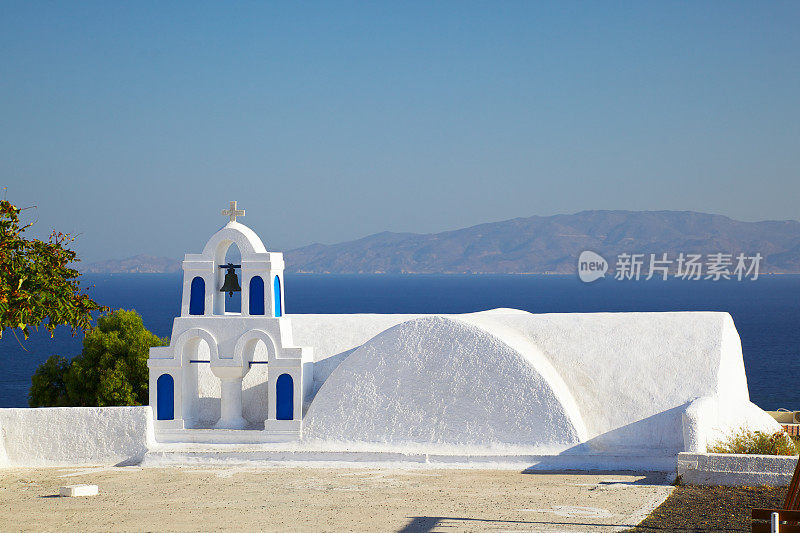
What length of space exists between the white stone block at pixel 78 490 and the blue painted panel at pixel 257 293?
4897 mm

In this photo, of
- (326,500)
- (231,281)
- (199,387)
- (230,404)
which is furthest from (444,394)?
(199,387)

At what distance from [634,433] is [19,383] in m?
54.0

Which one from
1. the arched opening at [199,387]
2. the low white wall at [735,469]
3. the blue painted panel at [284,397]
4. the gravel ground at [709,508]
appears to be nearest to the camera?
Answer: the gravel ground at [709,508]

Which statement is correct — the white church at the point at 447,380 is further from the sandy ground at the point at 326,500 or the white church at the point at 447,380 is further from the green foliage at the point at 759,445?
Result: the sandy ground at the point at 326,500

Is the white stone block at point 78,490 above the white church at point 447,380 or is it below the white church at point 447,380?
below

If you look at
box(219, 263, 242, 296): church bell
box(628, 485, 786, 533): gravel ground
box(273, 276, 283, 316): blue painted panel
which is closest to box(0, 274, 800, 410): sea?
box(219, 263, 242, 296): church bell

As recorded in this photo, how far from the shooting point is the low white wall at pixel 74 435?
18109 mm

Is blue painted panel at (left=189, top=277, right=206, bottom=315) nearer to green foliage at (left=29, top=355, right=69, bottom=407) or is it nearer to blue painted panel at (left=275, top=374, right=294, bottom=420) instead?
blue painted panel at (left=275, top=374, right=294, bottom=420)

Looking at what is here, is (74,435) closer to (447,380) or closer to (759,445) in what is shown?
(447,380)

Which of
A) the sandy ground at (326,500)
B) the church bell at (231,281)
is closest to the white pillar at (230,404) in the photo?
the sandy ground at (326,500)

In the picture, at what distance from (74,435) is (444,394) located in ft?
23.6

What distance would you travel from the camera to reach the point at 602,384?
1786 cm

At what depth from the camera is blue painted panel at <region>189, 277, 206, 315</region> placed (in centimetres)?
1875

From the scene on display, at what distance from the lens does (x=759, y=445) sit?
15.3 meters
